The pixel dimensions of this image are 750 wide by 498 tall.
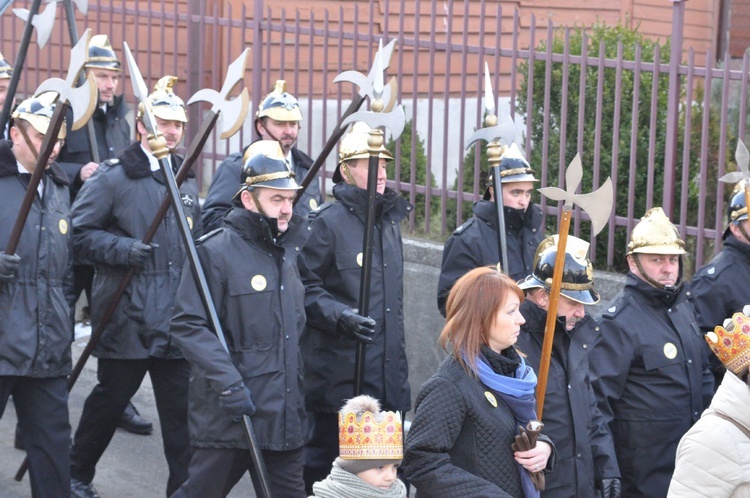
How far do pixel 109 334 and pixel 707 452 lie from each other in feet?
10.8

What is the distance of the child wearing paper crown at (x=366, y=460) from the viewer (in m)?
4.02

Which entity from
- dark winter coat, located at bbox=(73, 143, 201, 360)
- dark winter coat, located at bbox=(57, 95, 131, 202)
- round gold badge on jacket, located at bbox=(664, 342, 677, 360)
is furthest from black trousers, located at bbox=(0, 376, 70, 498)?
round gold badge on jacket, located at bbox=(664, 342, 677, 360)

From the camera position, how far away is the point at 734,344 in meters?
4.29

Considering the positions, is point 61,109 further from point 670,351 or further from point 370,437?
point 670,351

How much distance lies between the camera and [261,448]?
521cm

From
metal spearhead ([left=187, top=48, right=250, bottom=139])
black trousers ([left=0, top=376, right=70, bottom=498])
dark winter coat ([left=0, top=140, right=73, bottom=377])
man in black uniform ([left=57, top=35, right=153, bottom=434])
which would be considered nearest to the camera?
metal spearhead ([left=187, top=48, right=250, bottom=139])

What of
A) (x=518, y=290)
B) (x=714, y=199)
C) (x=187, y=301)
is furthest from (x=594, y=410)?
Answer: (x=714, y=199)

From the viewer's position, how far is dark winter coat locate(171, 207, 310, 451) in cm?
518

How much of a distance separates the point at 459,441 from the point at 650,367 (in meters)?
1.48

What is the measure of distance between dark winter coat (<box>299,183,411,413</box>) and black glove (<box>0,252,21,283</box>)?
1.29 m

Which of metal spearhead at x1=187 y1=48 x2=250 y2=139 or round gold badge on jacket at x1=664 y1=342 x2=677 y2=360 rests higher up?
metal spearhead at x1=187 y1=48 x2=250 y2=139

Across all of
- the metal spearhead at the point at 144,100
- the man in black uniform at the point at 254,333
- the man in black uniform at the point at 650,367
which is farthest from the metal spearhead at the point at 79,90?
the man in black uniform at the point at 650,367

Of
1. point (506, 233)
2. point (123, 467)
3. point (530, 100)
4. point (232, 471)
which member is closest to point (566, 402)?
point (232, 471)

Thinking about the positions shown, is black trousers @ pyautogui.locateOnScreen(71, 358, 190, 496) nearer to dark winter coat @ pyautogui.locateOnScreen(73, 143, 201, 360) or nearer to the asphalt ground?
dark winter coat @ pyautogui.locateOnScreen(73, 143, 201, 360)
